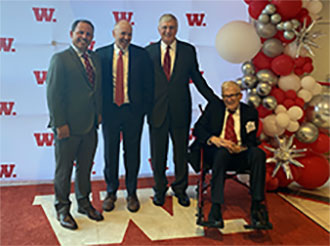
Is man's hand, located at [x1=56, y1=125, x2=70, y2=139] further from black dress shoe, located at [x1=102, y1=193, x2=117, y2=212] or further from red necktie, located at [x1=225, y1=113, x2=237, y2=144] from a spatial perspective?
red necktie, located at [x1=225, y1=113, x2=237, y2=144]

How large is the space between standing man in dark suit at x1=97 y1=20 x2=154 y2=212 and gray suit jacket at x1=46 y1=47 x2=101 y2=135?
7.1 inches

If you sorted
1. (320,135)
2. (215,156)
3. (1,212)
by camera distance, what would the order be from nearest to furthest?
(215,156), (1,212), (320,135)

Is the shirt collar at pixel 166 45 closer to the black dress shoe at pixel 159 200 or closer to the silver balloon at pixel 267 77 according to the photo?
the silver balloon at pixel 267 77

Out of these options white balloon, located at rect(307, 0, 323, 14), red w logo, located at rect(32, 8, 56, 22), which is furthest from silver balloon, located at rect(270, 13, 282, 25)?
red w logo, located at rect(32, 8, 56, 22)

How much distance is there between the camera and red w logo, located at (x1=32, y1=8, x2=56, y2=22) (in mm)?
3678

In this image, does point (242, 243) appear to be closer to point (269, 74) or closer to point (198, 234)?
point (198, 234)

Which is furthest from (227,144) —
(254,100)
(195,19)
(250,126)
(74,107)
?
(195,19)

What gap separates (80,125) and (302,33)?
2.42 metres

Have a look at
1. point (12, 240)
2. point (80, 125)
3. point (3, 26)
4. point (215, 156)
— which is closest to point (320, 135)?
point (215, 156)

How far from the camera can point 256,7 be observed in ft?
11.5

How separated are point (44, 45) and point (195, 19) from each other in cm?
179

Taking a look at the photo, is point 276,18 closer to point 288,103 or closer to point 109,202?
point 288,103

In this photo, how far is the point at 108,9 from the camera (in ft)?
12.5

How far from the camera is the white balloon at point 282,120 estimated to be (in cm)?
350
